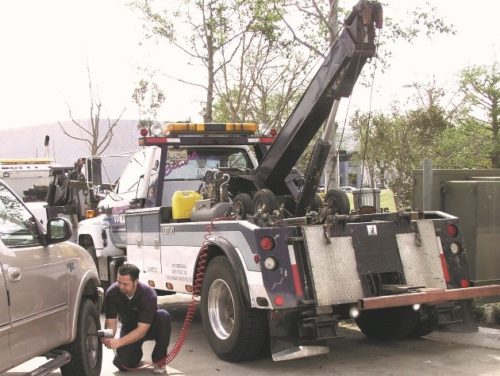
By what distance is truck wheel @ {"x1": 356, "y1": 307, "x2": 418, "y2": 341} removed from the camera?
7531 mm

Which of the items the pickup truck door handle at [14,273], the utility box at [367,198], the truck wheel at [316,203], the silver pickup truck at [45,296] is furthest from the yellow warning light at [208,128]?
the pickup truck door handle at [14,273]

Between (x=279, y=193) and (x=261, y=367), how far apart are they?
2.64m

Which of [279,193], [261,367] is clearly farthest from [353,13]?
[261,367]

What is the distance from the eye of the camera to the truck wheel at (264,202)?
7.04 m

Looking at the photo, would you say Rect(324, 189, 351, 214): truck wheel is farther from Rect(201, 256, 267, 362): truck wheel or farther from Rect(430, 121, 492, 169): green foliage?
Rect(430, 121, 492, 169): green foliage

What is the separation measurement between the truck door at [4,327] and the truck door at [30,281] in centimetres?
6

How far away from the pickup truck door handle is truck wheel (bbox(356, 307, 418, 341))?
4473 mm

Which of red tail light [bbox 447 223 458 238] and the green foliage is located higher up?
the green foliage

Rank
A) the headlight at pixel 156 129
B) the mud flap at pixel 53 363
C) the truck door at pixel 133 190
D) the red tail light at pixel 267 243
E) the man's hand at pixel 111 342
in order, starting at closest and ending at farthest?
the mud flap at pixel 53 363
the man's hand at pixel 111 342
the red tail light at pixel 267 243
the headlight at pixel 156 129
the truck door at pixel 133 190

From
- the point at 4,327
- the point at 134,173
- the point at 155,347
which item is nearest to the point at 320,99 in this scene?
the point at 155,347

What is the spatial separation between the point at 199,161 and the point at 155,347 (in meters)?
3.39

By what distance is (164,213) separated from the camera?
8.25m

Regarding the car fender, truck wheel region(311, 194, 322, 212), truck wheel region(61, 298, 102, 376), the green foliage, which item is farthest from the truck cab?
the green foliage

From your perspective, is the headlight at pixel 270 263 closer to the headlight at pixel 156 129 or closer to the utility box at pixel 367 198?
the utility box at pixel 367 198
